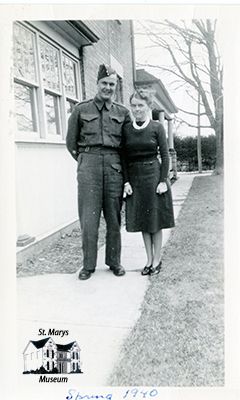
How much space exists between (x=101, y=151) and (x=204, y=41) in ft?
3.67

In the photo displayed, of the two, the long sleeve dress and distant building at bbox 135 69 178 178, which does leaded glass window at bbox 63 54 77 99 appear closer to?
distant building at bbox 135 69 178 178

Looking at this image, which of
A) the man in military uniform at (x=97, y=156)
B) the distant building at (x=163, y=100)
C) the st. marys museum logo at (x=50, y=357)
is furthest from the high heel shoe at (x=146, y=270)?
the distant building at (x=163, y=100)

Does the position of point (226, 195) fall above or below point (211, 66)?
below

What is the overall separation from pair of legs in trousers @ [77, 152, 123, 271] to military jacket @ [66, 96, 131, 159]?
0.11 m

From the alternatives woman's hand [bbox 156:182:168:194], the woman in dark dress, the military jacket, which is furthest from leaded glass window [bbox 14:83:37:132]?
woman's hand [bbox 156:182:168:194]

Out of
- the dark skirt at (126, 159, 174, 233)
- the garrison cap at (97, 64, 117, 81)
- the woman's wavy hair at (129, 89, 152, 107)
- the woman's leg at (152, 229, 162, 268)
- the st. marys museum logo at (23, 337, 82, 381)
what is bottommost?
the st. marys museum logo at (23, 337, 82, 381)

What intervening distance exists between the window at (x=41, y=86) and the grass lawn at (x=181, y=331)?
1.91 metres

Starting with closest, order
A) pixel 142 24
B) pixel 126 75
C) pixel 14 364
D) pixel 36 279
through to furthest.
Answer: pixel 14 364, pixel 142 24, pixel 36 279, pixel 126 75

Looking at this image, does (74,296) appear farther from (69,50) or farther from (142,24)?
(69,50)

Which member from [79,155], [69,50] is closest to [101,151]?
[79,155]

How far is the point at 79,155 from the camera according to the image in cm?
334

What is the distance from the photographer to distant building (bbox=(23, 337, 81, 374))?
2.36 m

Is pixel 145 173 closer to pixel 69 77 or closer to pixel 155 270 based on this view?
pixel 155 270

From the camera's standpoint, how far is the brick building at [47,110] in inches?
141
